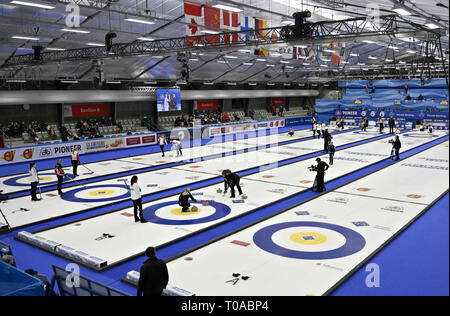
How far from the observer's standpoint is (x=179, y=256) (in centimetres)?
973

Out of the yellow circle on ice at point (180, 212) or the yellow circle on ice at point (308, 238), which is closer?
the yellow circle on ice at point (308, 238)

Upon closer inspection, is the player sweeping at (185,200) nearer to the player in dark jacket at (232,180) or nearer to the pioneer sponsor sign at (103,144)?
the player in dark jacket at (232,180)

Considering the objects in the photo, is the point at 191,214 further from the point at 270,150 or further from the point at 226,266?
the point at 270,150

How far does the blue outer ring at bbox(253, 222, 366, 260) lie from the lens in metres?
9.67

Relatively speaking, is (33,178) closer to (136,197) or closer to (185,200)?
(136,197)

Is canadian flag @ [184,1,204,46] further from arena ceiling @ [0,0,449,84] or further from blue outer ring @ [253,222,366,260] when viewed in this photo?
blue outer ring @ [253,222,366,260]

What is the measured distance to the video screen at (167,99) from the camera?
35375 millimetres

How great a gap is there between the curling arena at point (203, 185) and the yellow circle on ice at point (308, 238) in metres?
0.06

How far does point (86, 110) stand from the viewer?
3653cm

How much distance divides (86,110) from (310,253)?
104 ft

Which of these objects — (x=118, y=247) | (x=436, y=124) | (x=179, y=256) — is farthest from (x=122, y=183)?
(x=436, y=124)

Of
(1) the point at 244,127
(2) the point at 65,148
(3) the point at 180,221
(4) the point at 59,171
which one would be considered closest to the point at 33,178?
(4) the point at 59,171

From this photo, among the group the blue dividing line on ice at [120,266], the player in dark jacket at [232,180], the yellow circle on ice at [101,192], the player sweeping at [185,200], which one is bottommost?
the blue dividing line on ice at [120,266]

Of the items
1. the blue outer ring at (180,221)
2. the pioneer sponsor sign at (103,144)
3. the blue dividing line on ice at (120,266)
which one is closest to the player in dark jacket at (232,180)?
the blue outer ring at (180,221)
